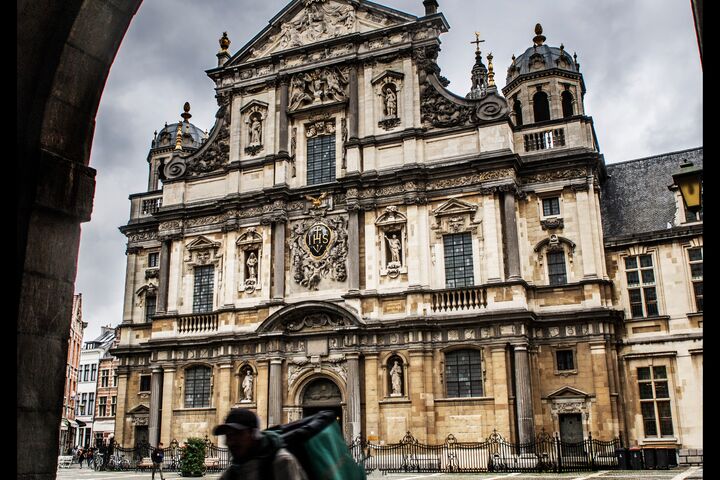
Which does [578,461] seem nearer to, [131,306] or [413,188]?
[413,188]

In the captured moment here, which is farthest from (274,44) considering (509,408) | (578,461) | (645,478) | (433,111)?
(645,478)

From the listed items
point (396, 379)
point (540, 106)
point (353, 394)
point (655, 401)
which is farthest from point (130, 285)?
point (655, 401)

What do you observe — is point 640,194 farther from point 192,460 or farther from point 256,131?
point 192,460

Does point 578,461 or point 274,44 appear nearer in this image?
point 578,461

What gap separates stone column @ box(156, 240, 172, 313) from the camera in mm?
32656

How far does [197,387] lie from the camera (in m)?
30.9

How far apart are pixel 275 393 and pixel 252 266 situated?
5.54m

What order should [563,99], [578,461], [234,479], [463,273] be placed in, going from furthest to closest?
[563,99] → [463,273] → [578,461] → [234,479]

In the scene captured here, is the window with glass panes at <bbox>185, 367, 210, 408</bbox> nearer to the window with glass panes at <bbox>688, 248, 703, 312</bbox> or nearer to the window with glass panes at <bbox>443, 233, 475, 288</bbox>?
the window with glass panes at <bbox>443, 233, 475, 288</bbox>

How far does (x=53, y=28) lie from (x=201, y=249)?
28672 mm

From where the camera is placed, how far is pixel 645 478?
19.0 m

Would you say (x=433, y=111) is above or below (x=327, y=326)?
above

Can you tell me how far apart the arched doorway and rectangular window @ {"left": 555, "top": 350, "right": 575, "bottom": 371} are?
326 inches

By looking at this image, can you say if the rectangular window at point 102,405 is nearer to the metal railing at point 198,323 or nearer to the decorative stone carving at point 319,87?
the metal railing at point 198,323
